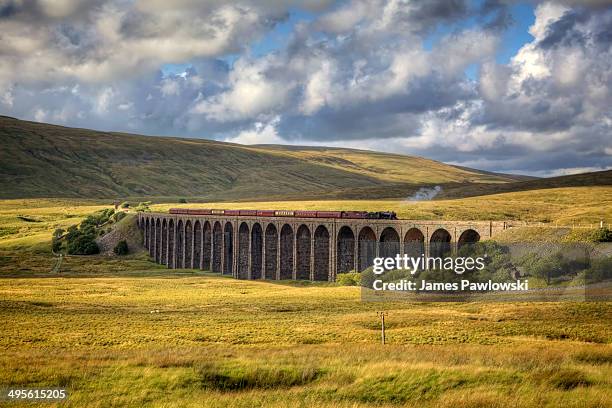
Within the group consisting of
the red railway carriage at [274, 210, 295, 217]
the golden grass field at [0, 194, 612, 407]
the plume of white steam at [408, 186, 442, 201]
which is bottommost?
the golden grass field at [0, 194, 612, 407]

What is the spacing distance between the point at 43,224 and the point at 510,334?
126984 mm

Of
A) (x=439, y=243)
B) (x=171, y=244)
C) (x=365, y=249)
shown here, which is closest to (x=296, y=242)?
(x=365, y=249)

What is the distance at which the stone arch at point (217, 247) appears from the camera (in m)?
87.4

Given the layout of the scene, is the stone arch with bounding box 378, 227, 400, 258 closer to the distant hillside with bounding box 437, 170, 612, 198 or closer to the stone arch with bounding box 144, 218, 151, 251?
the stone arch with bounding box 144, 218, 151, 251

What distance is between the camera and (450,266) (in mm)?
48938

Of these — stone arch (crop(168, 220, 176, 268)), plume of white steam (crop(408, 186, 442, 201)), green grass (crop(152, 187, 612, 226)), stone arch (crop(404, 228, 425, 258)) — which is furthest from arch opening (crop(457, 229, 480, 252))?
plume of white steam (crop(408, 186, 442, 201))

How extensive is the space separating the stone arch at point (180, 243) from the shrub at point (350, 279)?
41.9 meters

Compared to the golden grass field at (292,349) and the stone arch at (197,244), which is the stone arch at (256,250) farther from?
the stone arch at (197,244)

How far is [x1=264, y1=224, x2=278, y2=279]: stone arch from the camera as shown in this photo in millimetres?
75581

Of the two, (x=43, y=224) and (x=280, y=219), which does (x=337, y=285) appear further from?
(x=43, y=224)

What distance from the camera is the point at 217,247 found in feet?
292

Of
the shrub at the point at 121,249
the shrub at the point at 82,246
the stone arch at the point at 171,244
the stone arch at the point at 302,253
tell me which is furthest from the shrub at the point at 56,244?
the stone arch at the point at 302,253

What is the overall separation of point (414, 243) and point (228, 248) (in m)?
34.9

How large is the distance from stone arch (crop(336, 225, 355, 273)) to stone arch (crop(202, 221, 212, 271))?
101 feet
